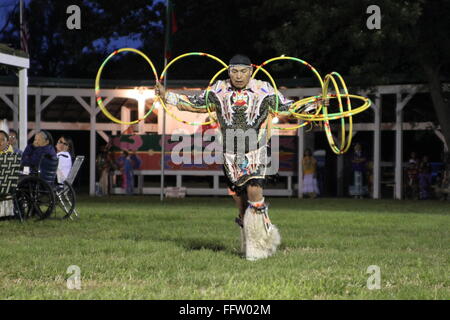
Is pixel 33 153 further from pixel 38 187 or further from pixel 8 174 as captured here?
pixel 8 174

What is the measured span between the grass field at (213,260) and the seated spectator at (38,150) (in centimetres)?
106

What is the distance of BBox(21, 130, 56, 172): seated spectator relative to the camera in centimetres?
1364

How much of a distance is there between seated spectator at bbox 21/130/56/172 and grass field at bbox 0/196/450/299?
1055 mm

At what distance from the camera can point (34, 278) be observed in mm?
6738

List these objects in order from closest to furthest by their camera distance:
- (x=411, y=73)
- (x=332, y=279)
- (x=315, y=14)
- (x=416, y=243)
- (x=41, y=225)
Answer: (x=332, y=279), (x=416, y=243), (x=41, y=225), (x=315, y=14), (x=411, y=73)

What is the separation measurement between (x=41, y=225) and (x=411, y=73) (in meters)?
14.2

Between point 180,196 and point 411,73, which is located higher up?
point 411,73

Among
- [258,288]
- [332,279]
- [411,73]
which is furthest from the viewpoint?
[411,73]

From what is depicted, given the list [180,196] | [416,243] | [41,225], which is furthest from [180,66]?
[416,243]

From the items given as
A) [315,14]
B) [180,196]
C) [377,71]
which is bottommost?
[180,196]

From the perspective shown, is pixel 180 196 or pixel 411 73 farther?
pixel 180 196

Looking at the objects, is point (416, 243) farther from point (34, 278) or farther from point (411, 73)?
point (411, 73)

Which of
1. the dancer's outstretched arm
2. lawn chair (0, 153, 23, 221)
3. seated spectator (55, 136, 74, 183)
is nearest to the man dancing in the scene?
the dancer's outstretched arm

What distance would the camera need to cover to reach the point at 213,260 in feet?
26.1
